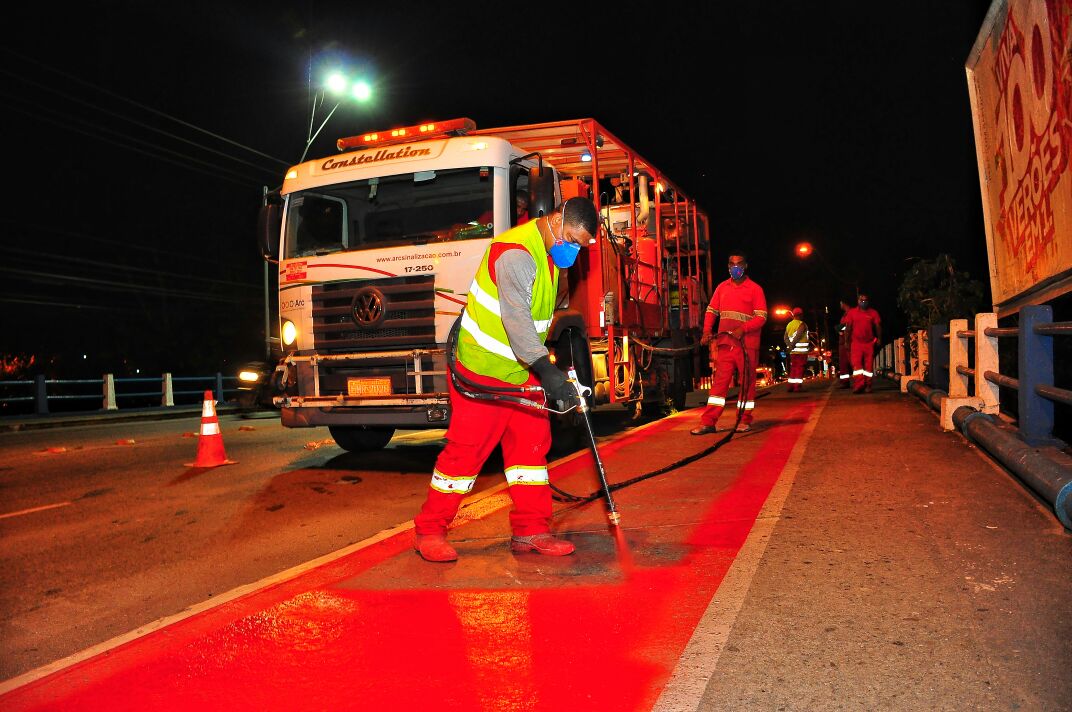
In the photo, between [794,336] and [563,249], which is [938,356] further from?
[563,249]

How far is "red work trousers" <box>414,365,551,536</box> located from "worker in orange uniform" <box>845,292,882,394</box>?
12.0 meters

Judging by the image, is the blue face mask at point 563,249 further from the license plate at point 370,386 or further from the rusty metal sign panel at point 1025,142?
the license plate at point 370,386

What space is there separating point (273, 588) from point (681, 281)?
1006cm

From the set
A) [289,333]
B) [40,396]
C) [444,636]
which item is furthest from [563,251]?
[40,396]

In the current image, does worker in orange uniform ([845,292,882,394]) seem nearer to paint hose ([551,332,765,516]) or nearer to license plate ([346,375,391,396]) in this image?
paint hose ([551,332,765,516])

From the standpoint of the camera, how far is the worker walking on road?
14.5 feet

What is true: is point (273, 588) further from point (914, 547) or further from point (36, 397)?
point (36, 397)

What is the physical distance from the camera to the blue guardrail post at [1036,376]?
5.75 metres

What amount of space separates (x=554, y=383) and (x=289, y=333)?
16.0 ft

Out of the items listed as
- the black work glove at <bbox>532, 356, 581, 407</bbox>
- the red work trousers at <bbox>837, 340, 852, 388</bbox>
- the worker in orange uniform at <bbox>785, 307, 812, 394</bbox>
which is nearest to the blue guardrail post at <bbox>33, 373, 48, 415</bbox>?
the worker in orange uniform at <bbox>785, 307, 812, 394</bbox>

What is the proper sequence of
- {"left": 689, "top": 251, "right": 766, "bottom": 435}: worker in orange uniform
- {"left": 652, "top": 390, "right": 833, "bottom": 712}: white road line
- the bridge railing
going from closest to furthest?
{"left": 652, "top": 390, "right": 833, "bottom": 712}: white road line < the bridge railing < {"left": 689, "top": 251, "right": 766, "bottom": 435}: worker in orange uniform

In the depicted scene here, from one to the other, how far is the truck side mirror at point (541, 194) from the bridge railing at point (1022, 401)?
3600 mm

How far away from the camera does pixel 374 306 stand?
26.3 feet

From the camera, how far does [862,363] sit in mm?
15555
